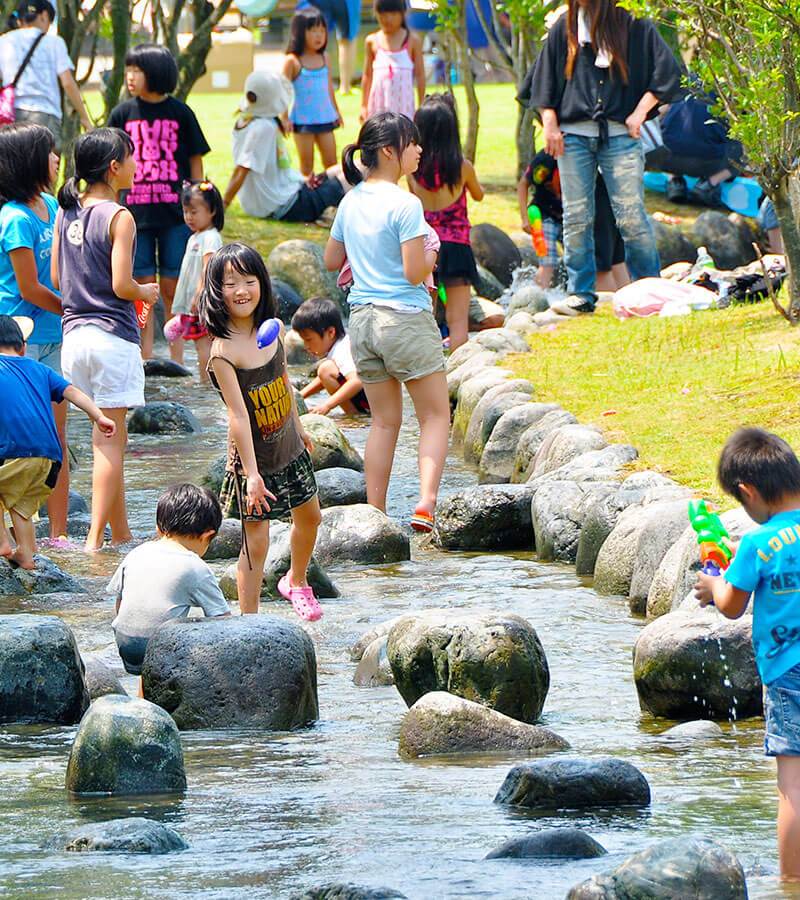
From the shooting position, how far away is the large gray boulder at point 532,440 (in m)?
9.38

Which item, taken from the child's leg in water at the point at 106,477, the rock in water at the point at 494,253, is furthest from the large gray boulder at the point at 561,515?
the rock in water at the point at 494,253

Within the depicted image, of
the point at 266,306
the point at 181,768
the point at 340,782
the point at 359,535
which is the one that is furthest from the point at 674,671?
the point at 359,535

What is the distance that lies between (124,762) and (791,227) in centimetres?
674

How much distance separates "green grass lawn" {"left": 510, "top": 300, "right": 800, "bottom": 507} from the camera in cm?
854

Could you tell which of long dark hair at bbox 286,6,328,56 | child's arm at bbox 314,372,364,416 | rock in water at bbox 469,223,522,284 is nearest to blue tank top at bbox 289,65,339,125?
long dark hair at bbox 286,6,328,56

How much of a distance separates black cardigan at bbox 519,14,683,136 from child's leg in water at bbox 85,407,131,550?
17.6 feet

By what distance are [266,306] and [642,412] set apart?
3273 millimetres

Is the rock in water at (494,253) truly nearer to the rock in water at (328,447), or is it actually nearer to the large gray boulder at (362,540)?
the rock in water at (328,447)

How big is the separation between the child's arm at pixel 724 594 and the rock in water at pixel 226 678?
5.40ft

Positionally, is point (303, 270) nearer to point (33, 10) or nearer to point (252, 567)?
point (33, 10)

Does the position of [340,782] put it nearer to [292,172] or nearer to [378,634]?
[378,634]

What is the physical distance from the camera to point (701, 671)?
561 centimetres

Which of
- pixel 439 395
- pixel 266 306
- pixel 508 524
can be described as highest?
pixel 266 306

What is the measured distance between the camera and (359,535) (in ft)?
26.8
